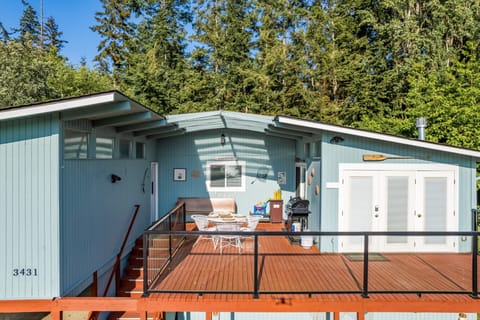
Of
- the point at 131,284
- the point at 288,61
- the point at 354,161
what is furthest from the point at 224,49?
the point at 131,284

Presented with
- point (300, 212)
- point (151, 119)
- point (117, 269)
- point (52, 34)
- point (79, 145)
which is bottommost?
point (117, 269)

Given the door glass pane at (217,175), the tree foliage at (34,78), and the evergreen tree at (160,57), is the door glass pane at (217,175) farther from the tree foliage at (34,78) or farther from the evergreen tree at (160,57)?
the tree foliage at (34,78)

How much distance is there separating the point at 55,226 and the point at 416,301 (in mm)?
5328

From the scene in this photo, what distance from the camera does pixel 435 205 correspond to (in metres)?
7.46

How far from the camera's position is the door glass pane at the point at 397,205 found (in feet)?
24.3

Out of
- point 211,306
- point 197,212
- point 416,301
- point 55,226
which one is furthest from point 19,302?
point 197,212

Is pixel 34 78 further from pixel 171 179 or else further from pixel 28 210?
pixel 28 210

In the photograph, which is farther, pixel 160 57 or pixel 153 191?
pixel 160 57

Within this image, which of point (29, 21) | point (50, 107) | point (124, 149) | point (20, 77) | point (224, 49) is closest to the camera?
point (50, 107)

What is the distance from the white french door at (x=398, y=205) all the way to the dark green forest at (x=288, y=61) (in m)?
8.91

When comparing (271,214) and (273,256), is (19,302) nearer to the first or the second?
(273,256)

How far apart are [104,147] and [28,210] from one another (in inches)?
81.7

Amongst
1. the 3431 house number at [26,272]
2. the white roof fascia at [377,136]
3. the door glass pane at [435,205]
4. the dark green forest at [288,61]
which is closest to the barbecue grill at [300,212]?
the white roof fascia at [377,136]

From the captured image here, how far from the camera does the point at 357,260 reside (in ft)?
21.7
